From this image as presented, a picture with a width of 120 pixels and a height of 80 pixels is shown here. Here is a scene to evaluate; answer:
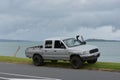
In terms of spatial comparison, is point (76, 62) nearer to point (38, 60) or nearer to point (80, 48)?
point (80, 48)

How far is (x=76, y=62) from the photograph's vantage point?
2533 centimetres

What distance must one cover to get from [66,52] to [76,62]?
1.20 meters

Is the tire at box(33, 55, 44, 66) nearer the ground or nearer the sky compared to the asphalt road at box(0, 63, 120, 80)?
nearer the sky

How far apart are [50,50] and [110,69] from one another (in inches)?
190

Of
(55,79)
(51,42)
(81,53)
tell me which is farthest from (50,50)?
(55,79)

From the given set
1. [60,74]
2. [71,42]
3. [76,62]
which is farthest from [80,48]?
[60,74]

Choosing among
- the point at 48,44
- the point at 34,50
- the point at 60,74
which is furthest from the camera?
the point at 34,50

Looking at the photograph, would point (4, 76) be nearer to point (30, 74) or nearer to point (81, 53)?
point (30, 74)

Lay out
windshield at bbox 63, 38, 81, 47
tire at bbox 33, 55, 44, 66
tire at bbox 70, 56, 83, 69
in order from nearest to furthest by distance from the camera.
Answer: tire at bbox 70, 56, 83, 69
windshield at bbox 63, 38, 81, 47
tire at bbox 33, 55, 44, 66

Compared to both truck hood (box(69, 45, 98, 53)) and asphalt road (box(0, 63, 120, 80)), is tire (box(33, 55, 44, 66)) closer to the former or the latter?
truck hood (box(69, 45, 98, 53))

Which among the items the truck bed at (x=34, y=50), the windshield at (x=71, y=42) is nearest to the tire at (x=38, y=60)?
the truck bed at (x=34, y=50)

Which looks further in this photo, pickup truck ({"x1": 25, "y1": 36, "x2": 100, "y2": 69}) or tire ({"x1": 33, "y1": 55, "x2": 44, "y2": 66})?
tire ({"x1": 33, "y1": 55, "x2": 44, "y2": 66})

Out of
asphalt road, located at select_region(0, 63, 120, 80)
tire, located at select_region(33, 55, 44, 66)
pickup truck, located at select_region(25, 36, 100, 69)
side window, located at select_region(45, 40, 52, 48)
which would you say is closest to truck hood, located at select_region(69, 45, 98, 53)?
pickup truck, located at select_region(25, 36, 100, 69)

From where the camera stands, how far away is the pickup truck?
83.0 ft
